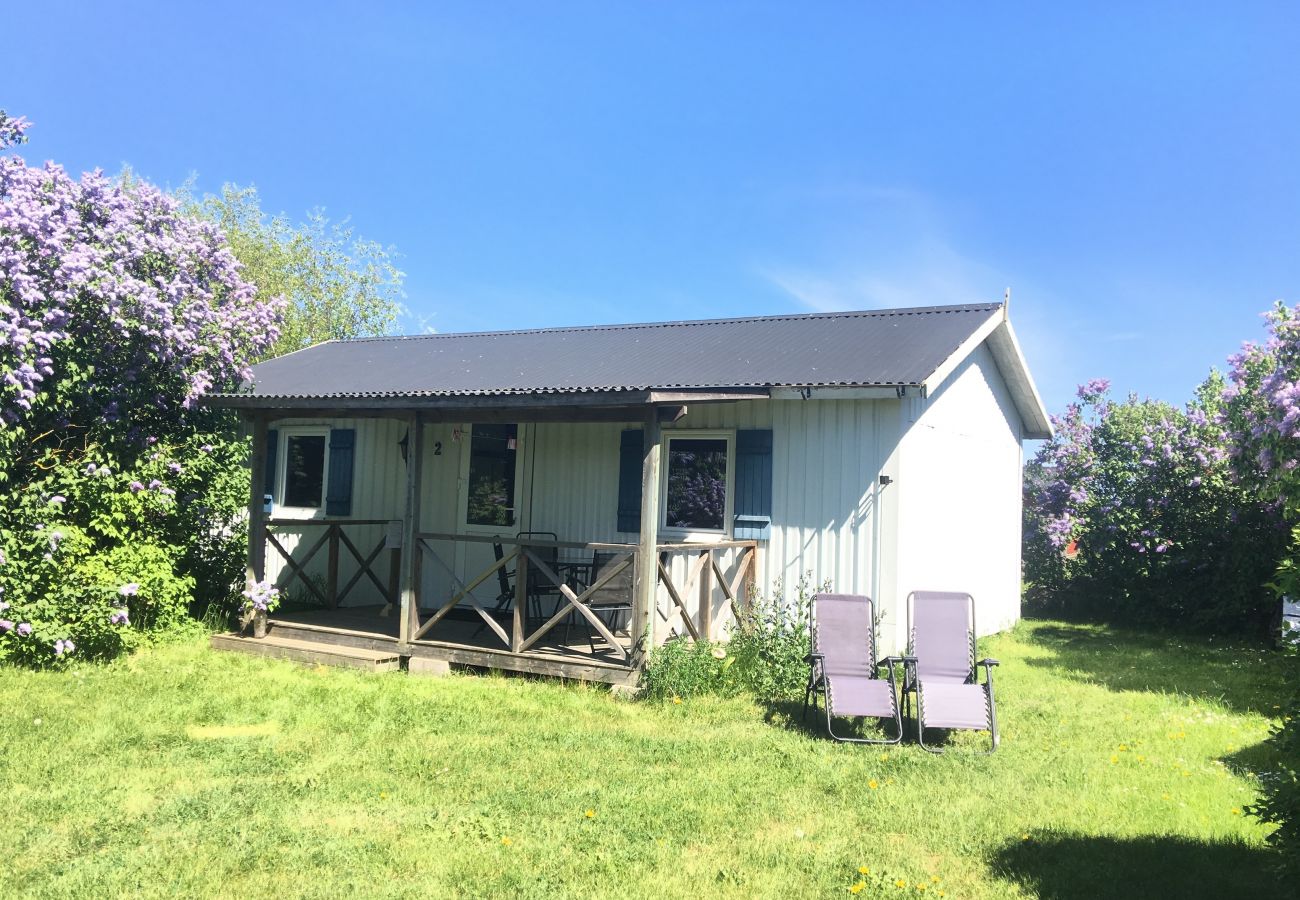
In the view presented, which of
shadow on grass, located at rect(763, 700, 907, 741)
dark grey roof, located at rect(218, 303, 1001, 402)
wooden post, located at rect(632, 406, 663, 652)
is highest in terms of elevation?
dark grey roof, located at rect(218, 303, 1001, 402)

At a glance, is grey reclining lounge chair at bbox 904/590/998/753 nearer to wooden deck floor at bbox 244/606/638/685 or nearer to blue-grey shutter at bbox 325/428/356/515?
wooden deck floor at bbox 244/606/638/685

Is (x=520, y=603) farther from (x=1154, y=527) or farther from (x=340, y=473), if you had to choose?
(x=1154, y=527)

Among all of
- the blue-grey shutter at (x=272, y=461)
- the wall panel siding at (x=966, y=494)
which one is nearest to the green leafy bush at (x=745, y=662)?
the wall panel siding at (x=966, y=494)

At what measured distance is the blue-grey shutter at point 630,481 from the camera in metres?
9.22

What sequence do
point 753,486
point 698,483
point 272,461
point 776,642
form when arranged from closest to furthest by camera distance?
point 776,642
point 753,486
point 698,483
point 272,461

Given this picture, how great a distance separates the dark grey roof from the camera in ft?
27.5

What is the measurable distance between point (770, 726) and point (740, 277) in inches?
795

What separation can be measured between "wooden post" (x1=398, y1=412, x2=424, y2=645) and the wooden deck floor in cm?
21

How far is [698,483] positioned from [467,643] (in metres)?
2.81

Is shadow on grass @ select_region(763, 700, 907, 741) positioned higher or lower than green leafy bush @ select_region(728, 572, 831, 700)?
lower

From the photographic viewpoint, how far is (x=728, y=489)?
8914 millimetres

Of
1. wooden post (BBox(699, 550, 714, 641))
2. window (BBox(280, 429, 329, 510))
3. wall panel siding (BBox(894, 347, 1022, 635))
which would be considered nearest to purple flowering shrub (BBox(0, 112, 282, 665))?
window (BBox(280, 429, 329, 510))

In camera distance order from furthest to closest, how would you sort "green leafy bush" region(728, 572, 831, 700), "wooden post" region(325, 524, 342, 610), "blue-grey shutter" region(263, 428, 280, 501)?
"blue-grey shutter" region(263, 428, 280, 501) < "wooden post" region(325, 524, 342, 610) < "green leafy bush" region(728, 572, 831, 700)

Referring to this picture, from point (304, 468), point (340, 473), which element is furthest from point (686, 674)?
point (304, 468)
